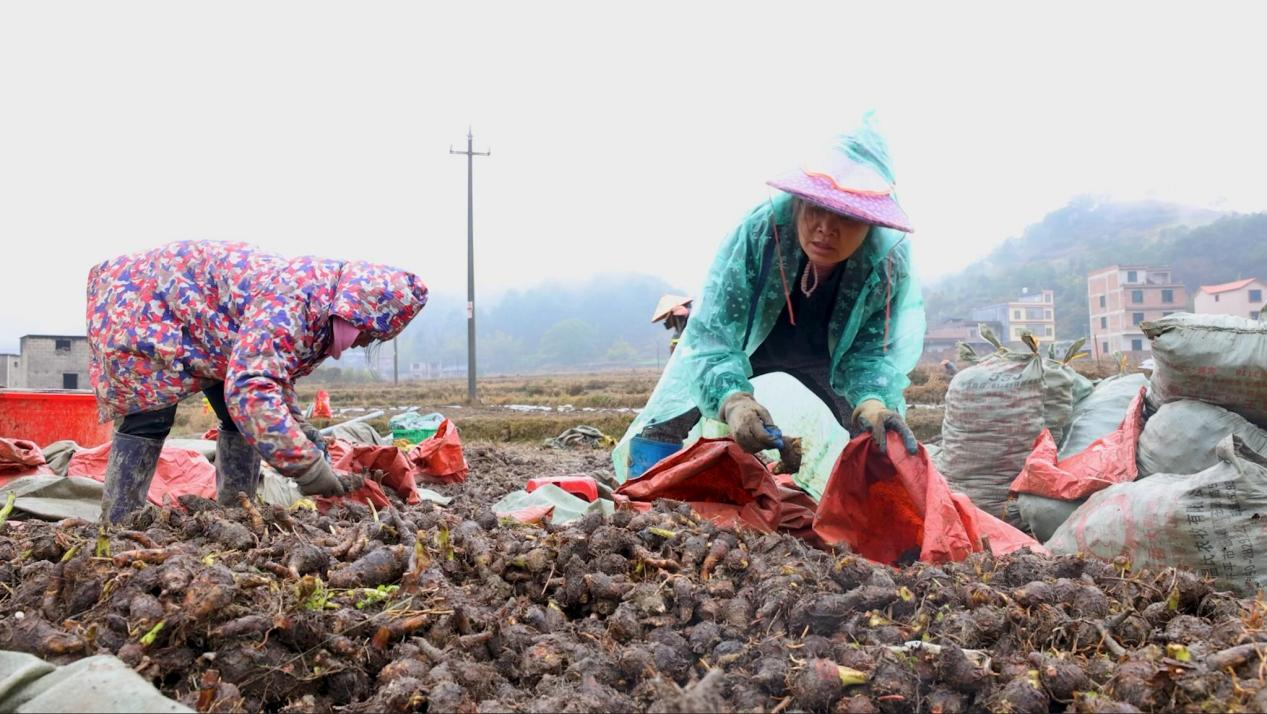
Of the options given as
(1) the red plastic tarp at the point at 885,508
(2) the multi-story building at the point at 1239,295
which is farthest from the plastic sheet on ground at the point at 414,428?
(2) the multi-story building at the point at 1239,295

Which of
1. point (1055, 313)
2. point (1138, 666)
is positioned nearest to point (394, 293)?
point (1138, 666)

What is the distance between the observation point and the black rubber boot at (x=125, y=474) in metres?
3.20

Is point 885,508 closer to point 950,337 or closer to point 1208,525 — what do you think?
point 1208,525

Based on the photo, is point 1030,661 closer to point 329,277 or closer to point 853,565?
point 853,565

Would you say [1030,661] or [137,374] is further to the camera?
[137,374]

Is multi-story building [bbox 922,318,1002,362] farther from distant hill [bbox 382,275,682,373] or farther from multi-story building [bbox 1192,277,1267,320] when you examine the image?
distant hill [bbox 382,275,682,373]

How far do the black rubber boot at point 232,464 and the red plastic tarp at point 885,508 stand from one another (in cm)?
230

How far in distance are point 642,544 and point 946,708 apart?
936 millimetres

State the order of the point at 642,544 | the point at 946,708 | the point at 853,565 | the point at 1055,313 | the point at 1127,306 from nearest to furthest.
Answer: the point at 946,708 → the point at 853,565 → the point at 642,544 → the point at 1127,306 → the point at 1055,313

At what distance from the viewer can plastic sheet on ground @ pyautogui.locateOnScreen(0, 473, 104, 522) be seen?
12.7 ft

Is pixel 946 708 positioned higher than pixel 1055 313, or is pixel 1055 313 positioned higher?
pixel 946 708

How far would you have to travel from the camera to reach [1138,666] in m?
1.59

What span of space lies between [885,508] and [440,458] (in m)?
3.39

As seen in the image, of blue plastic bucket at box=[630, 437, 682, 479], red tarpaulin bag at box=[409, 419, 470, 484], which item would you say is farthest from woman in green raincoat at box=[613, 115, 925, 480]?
red tarpaulin bag at box=[409, 419, 470, 484]
